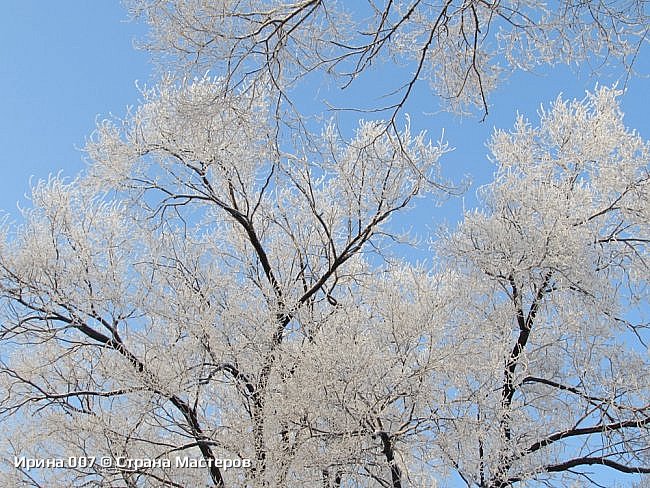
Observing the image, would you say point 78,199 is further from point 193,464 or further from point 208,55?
point 208,55

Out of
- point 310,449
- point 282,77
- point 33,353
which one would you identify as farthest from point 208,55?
point 33,353

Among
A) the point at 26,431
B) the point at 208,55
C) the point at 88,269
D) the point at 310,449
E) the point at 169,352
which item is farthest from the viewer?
the point at 26,431

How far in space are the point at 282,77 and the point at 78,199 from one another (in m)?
3.88

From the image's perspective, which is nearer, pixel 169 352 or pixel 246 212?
pixel 169 352

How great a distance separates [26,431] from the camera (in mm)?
6793

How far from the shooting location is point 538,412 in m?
5.97

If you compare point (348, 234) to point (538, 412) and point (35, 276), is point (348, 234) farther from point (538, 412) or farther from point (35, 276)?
point (35, 276)

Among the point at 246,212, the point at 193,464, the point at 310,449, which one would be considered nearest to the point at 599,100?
the point at 246,212

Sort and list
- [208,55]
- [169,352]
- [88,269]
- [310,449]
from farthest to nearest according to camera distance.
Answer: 1. [88,269]
2. [169,352]
3. [310,449]
4. [208,55]

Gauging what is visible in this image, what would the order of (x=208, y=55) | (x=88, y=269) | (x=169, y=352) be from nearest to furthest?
(x=208, y=55), (x=169, y=352), (x=88, y=269)

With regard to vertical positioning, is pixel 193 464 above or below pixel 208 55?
below

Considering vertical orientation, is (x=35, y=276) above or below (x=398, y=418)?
above

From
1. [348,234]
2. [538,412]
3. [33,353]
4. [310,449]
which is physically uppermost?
[348,234]

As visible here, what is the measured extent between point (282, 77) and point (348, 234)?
3.32m
